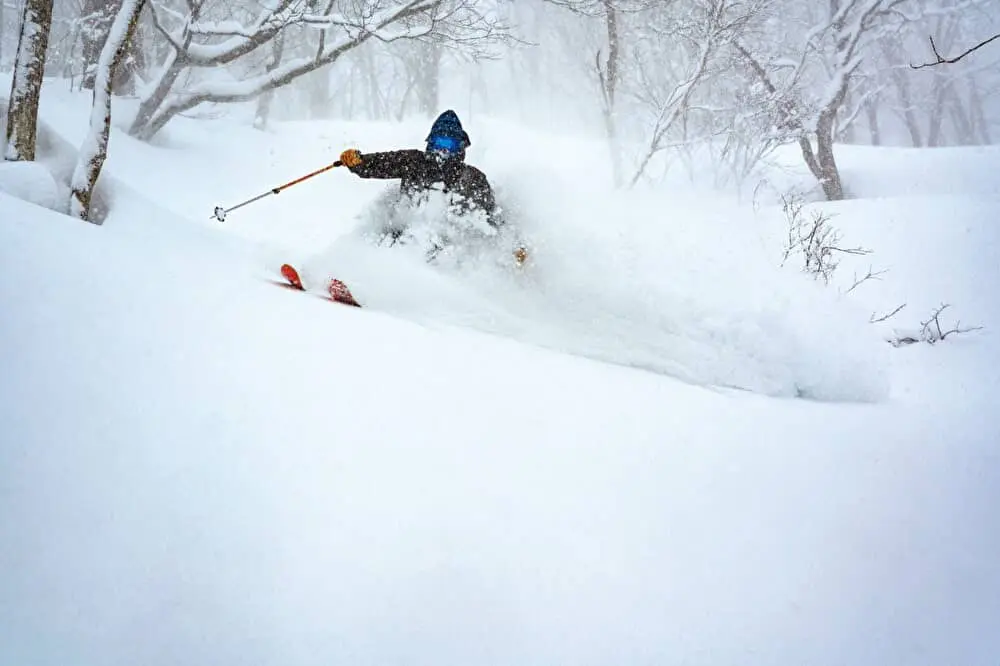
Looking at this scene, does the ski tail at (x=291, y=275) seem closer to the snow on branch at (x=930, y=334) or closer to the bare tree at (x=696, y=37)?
the snow on branch at (x=930, y=334)

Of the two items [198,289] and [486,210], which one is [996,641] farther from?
[486,210]

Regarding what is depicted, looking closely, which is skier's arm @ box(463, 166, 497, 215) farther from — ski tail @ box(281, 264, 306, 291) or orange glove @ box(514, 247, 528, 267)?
ski tail @ box(281, 264, 306, 291)

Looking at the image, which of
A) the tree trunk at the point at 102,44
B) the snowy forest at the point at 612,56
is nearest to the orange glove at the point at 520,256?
the snowy forest at the point at 612,56

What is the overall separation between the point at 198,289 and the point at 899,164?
14982 mm

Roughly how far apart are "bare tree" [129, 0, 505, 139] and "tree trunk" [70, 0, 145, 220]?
3144 millimetres

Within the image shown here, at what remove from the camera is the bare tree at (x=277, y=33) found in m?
6.78

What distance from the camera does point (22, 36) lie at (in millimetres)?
3973

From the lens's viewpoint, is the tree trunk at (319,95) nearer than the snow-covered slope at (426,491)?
No

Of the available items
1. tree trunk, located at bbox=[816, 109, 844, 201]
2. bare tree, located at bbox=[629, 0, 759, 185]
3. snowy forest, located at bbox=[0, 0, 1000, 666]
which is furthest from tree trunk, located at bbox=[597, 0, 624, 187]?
snowy forest, located at bbox=[0, 0, 1000, 666]

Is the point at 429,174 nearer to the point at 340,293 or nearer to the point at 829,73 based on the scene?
the point at 340,293

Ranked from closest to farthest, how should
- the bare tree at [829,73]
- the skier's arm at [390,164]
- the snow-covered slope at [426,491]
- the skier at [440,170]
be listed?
the snow-covered slope at [426,491]
the skier at [440,170]
the skier's arm at [390,164]
the bare tree at [829,73]

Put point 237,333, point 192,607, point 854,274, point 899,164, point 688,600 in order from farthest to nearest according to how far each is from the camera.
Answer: point 899,164, point 854,274, point 237,333, point 688,600, point 192,607

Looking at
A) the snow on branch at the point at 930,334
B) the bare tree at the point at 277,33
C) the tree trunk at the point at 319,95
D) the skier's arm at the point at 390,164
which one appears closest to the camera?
the skier's arm at the point at 390,164

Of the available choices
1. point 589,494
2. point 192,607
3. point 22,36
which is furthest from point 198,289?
point 22,36
